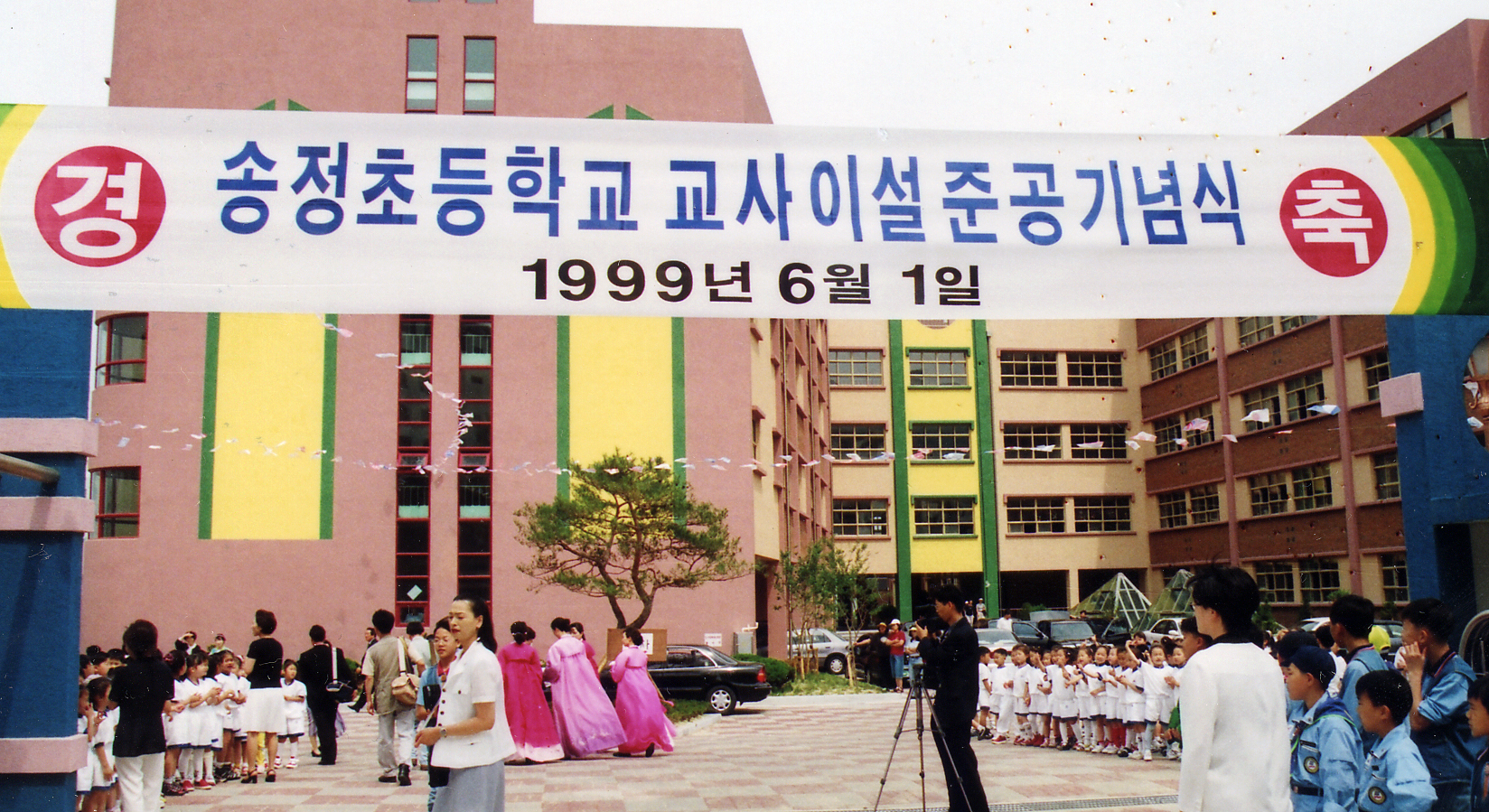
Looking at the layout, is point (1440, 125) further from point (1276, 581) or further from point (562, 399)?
point (562, 399)

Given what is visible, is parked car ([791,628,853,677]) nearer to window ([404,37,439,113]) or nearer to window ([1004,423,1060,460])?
window ([1004,423,1060,460])

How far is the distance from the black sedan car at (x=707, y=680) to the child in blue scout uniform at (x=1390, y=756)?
16.9m

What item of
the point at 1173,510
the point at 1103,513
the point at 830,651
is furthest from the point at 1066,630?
the point at 1103,513

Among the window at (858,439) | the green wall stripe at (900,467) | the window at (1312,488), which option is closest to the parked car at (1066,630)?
the window at (1312,488)

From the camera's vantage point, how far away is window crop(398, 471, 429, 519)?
94.6ft

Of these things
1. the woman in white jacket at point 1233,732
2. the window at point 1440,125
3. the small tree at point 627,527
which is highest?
the window at point 1440,125

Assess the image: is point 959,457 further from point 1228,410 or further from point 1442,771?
point 1442,771

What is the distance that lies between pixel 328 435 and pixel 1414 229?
25.8 metres

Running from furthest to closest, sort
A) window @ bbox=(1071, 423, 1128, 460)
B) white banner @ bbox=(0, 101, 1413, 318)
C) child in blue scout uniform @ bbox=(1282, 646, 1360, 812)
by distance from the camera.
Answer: window @ bbox=(1071, 423, 1128, 460), white banner @ bbox=(0, 101, 1413, 318), child in blue scout uniform @ bbox=(1282, 646, 1360, 812)

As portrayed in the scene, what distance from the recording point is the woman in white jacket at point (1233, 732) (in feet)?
13.0

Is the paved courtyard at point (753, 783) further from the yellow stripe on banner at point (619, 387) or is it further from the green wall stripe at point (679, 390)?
the yellow stripe on banner at point (619, 387)

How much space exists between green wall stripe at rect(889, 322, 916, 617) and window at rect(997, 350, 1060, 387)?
364cm

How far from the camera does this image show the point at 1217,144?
260 inches

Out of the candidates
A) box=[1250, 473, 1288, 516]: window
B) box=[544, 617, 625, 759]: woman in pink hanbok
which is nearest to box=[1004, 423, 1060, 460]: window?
box=[1250, 473, 1288, 516]: window
